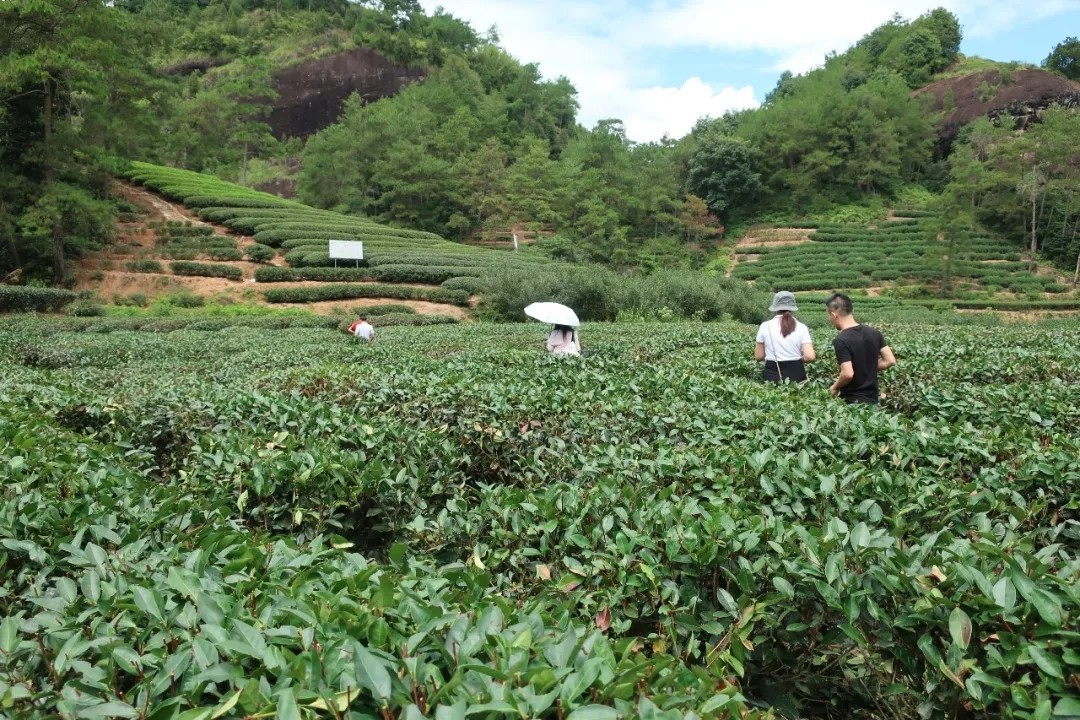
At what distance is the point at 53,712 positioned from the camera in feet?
4.50

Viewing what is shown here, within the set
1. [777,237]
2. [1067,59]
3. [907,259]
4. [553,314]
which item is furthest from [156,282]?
[1067,59]

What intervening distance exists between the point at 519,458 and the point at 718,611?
203 centimetres

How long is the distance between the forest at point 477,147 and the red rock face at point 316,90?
5.43 ft

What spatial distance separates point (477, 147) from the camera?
191ft

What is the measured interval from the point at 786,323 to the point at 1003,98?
67157mm

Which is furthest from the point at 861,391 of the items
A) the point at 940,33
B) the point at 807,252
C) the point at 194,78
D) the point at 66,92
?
the point at 940,33

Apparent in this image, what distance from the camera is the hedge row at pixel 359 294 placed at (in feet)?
87.4

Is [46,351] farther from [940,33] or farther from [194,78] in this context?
[940,33]

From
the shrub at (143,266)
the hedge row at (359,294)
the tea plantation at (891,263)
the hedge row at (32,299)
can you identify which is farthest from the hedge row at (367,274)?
the tea plantation at (891,263)

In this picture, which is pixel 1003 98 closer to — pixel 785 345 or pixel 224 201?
pixel 224 201

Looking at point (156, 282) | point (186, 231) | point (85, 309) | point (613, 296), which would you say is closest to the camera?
point (85, 309)

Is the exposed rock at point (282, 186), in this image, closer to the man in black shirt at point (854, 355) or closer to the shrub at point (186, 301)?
the shrub at point (186, 301)

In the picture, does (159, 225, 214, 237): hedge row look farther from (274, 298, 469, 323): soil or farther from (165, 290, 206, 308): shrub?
(274, 298, 469, 323): soil

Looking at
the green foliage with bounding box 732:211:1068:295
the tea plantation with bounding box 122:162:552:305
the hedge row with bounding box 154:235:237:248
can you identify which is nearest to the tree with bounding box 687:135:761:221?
the green foliage with bounding box 732:211:1068:295
